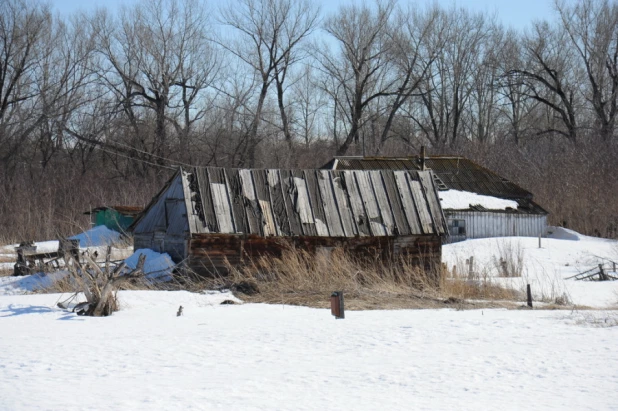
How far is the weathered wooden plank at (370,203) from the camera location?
24281mm

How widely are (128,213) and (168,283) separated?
2481 centimetres

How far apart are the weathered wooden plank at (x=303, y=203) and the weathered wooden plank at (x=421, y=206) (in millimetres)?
3541

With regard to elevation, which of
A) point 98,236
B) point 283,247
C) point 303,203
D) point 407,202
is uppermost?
point 303,203

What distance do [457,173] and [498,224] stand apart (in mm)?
4393

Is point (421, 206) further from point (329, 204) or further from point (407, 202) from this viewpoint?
point (329, 204)

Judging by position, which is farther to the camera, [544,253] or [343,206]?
[544,253]

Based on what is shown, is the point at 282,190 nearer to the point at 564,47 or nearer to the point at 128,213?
the point at 128,213

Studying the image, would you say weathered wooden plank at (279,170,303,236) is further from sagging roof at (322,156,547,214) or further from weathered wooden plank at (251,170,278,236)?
sagging roof at (322,156,547,214)

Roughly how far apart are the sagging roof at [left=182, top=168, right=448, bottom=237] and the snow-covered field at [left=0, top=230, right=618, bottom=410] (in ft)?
25.0

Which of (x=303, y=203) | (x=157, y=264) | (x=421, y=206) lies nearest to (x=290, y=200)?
(x=303, y=203)

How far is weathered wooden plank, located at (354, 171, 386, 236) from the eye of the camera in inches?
956

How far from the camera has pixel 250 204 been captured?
23734mm

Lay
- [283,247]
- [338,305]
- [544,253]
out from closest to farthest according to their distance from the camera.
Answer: [338,305] → [283,247] → [544,253]

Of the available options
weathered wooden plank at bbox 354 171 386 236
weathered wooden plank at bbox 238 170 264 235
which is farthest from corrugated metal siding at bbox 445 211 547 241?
weathered wooden plank at bbox 238 170 264 235
